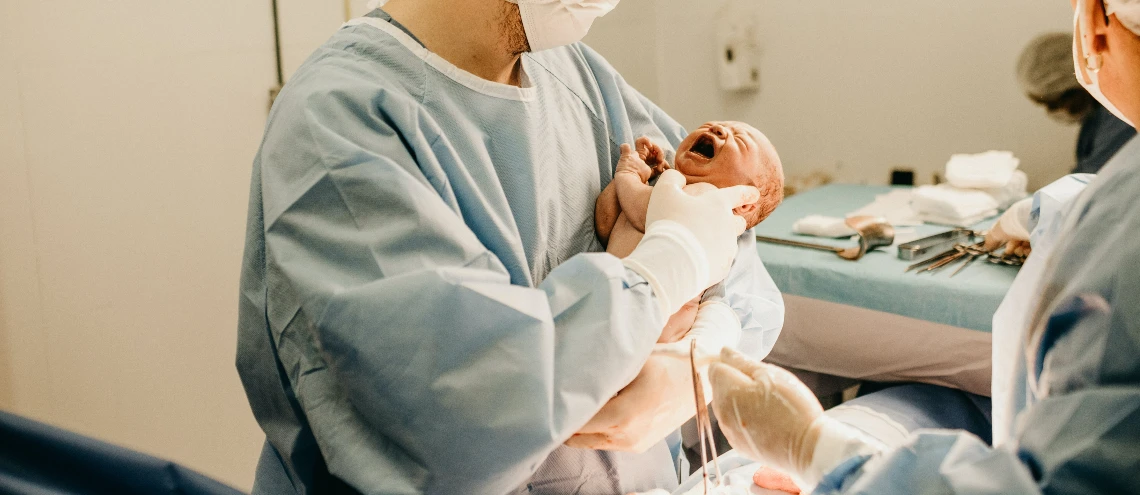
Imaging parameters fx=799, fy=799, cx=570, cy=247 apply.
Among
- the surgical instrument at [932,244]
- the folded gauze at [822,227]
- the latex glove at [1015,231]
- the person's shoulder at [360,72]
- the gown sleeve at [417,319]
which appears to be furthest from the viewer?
the folded gauze at [822,227]

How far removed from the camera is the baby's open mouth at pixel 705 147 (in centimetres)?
162

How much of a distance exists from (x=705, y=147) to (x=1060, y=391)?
965 mm

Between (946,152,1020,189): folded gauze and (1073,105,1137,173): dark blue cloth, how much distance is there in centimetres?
29

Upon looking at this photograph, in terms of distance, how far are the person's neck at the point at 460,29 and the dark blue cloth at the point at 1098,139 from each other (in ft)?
8.70

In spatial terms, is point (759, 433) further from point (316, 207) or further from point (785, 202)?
point (785, 202)

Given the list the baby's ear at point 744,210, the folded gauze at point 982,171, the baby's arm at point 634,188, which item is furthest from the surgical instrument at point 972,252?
the baby's arm at point 634,188

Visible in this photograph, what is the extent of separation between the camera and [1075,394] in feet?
2.43

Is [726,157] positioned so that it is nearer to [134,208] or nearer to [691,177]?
[691,177]

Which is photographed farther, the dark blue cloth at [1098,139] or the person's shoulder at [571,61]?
the dark blue cloth at [1098,139]

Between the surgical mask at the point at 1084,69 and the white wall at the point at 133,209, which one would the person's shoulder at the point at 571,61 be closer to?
the surgical mask at the point at 1084,69

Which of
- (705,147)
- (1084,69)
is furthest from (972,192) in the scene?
(1084,69)

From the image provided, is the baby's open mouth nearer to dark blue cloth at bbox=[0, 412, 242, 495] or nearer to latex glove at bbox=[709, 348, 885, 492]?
latex glove at bbox=[709, 348, 885, 492]

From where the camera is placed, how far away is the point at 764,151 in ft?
5.36

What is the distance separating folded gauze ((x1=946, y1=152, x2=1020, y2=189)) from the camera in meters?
2.90
